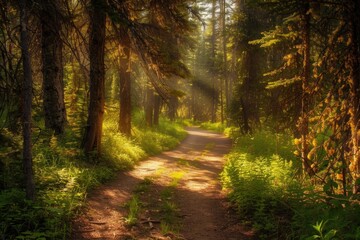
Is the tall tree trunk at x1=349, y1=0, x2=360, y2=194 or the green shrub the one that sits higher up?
the tall tree trunk at x1=349, y1=0, x2=360, y2=194

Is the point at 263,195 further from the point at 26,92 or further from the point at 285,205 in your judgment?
the point at 26,92

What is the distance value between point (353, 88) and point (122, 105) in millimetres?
11814

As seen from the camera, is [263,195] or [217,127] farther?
[217,127]

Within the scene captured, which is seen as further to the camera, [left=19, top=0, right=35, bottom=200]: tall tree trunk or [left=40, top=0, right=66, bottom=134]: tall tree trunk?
[left=40, top=0, right=66, bottom=134]: tall tree trunk

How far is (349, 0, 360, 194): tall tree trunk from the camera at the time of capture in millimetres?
4723

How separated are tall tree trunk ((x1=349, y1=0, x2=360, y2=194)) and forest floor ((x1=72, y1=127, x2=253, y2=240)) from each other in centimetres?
246

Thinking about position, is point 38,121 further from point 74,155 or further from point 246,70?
point 246,70

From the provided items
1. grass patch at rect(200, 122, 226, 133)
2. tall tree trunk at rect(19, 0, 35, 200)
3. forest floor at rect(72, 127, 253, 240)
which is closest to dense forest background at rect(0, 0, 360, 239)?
tall tree trunk at rect(19, 0, 35, 200)

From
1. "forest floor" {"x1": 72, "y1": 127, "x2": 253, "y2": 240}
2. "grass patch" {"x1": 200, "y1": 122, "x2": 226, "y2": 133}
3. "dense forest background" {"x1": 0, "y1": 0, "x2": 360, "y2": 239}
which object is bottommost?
"forest floor" {"x1": 72, "y1": 127, "x2": 253, "y2": 240}

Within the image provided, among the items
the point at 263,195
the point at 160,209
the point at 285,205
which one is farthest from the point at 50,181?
the point at 285,205

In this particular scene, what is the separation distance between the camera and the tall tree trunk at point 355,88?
186 inches

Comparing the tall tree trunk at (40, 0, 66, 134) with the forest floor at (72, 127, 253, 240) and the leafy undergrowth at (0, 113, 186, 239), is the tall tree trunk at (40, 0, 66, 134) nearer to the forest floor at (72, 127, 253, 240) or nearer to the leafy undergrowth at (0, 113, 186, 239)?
the leafy undergrowth at (0, 113, 186, 239)

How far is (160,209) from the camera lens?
718cm

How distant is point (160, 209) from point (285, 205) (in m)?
2.96
